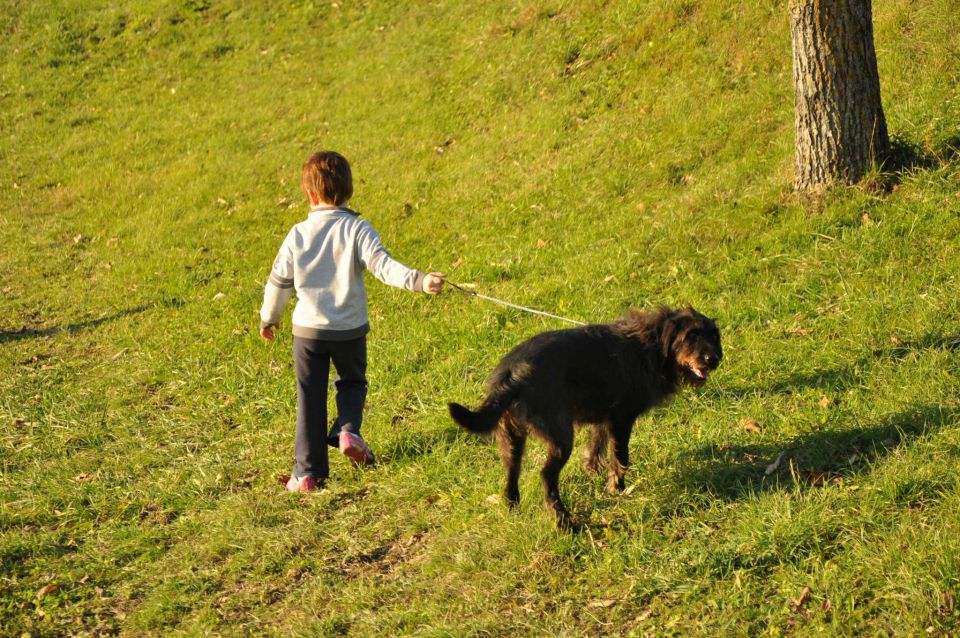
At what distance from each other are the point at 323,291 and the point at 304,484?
4.16 ft

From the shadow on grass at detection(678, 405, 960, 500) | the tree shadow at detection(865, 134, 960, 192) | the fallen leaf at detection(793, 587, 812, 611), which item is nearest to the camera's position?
the fallen leaf at detection(793, 587, 812, 611)

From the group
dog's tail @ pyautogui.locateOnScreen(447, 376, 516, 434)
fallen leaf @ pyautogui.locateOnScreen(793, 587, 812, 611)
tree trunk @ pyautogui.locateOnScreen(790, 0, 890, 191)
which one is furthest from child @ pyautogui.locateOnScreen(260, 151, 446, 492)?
tree trunk @ pyautogui.locateOnScreen(790, 0, 890, 191)

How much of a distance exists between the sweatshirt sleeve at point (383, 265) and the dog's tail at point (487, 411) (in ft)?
3.01

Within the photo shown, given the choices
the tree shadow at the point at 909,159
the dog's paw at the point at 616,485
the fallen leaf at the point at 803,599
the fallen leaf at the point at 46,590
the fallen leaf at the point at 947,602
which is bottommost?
the fallen leaf at the point at 803,599

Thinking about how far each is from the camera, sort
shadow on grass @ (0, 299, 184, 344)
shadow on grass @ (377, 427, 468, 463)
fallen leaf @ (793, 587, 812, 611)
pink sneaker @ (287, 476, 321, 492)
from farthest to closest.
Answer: shadow on grass @ (0, 299, 184, 344) < shadow on grass @ (377, 427, 468, 463) < pink sneaker @ (287, 476, 321, 492) < fallen leaf @ (793, 587, 812, 611)

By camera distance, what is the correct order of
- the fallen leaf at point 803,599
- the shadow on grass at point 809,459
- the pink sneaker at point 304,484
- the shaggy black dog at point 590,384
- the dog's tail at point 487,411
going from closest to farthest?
the fallen leaf at point 803,599
the dog's tail at point 487,411
the shaggy black dog at point 590,384
the shadow on grass at point 809,459
the pink sneaker at point 304,484

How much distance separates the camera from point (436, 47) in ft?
48.3

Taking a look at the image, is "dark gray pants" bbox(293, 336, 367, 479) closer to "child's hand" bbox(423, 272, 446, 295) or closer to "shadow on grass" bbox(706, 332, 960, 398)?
"child's hand" bbox(423, 272, 446, 295)

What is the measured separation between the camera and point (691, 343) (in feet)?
16.8

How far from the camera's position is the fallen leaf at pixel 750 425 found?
5.36m

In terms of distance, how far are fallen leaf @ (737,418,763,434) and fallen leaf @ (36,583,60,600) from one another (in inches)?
160

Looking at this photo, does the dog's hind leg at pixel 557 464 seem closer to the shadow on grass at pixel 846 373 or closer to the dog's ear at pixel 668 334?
the dog's ear at pixel 668 334

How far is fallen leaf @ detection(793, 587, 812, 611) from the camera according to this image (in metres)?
3.78

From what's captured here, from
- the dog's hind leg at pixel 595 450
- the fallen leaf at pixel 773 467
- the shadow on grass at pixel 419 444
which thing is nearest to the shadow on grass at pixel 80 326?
the shadow on grass at pixel 419 444
